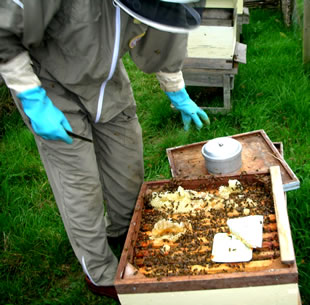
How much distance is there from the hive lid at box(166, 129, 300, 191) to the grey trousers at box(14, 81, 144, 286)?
301 mm

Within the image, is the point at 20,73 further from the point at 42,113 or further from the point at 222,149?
the point at 222,149

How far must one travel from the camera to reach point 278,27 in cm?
575

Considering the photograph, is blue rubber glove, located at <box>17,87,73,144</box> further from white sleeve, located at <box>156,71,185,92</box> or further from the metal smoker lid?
the metal smoker lid

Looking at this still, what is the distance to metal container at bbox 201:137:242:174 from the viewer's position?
2396 millimetres

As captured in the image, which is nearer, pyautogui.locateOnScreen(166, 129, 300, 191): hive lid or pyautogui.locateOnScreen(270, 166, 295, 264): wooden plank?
pyautogui.locateOnScreen(270, 166, 295, 264): wooden plank

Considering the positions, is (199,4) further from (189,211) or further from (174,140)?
(174,140)

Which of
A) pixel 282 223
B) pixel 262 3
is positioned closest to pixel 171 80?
pixel 282 223

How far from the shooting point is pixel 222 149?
2.43m

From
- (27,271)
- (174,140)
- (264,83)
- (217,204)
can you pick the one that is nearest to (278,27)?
(264,83)

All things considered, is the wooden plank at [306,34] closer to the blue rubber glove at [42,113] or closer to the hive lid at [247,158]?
the hive lid at [247,158]

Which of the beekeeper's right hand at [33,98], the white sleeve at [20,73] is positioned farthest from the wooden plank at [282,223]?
the white sleeve at [20,73]

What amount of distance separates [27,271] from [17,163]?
1.28 metres

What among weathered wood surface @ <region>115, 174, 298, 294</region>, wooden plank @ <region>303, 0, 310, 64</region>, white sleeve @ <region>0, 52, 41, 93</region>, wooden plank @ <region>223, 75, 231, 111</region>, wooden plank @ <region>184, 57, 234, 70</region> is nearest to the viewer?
weathered wood surface @ <region>115, 174, 298, 294</region>

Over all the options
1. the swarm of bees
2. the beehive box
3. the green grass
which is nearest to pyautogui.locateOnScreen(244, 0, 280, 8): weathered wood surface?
the green grass
